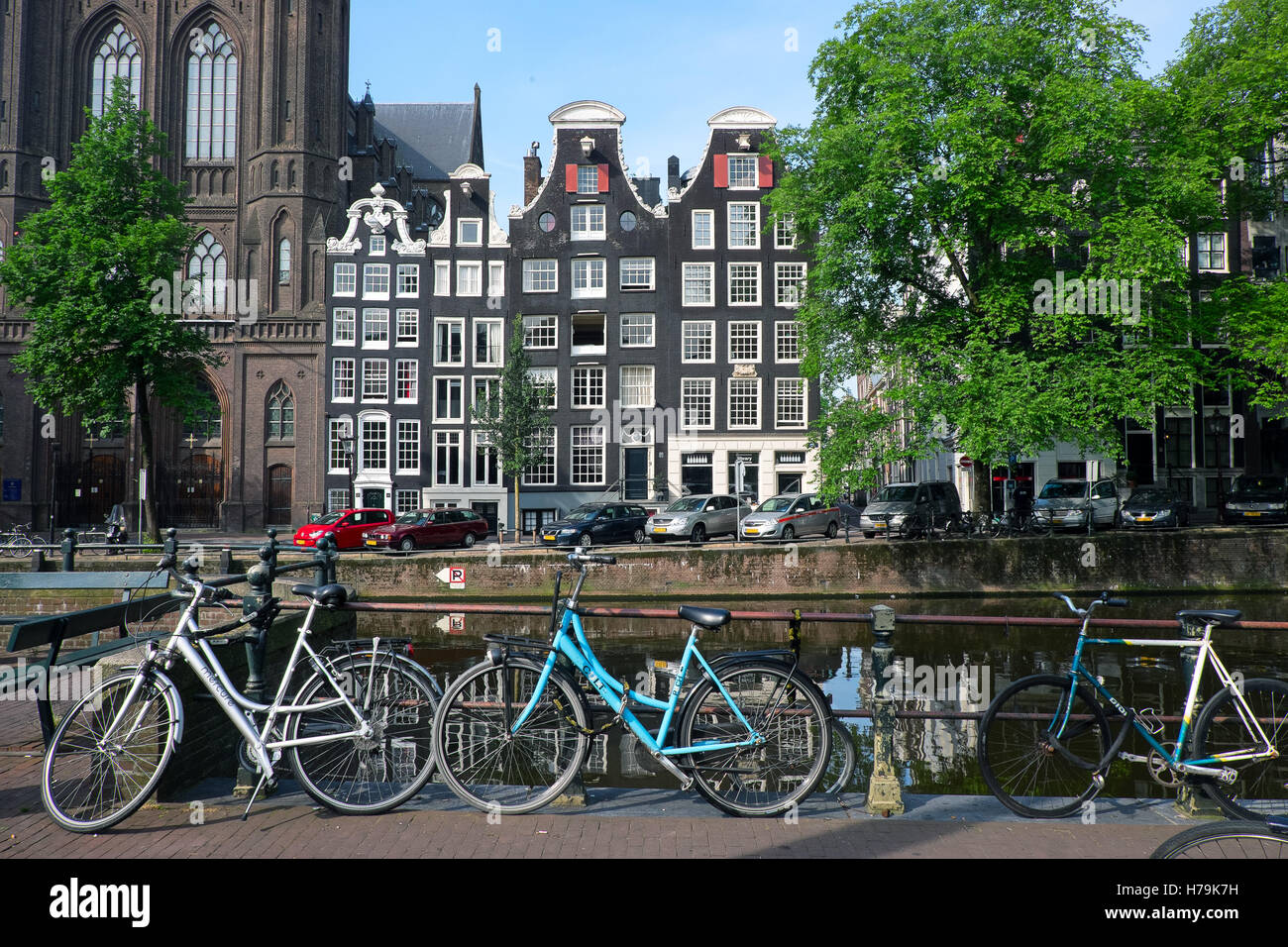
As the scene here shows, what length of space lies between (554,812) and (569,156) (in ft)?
125

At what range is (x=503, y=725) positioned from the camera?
15.4 feet

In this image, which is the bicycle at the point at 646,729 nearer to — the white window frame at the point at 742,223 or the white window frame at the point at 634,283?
the white window frame at the point at 634,283

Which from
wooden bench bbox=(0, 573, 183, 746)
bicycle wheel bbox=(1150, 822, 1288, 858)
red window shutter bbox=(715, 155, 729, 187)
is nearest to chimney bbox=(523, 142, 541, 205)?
red window shutter bbox=(715, 155, 729, 187)

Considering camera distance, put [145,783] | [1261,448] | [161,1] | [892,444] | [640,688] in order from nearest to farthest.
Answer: [145,783], [640,688], [892,444], [1261,448], [161,1]

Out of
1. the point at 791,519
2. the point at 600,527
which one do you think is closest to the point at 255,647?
the point at 791,519

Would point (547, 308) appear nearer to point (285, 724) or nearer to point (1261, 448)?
point (1261, 448)

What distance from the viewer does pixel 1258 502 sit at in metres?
27.7

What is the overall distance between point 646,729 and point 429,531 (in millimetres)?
26453

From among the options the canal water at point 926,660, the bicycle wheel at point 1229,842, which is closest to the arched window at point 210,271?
the canal water at point 926,660

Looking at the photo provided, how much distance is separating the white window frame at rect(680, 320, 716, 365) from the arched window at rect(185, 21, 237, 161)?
2718 cm

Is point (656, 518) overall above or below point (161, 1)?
below

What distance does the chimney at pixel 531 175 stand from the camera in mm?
40906

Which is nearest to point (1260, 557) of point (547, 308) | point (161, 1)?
point (547, 308)

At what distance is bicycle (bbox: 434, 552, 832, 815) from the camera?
181 inches
